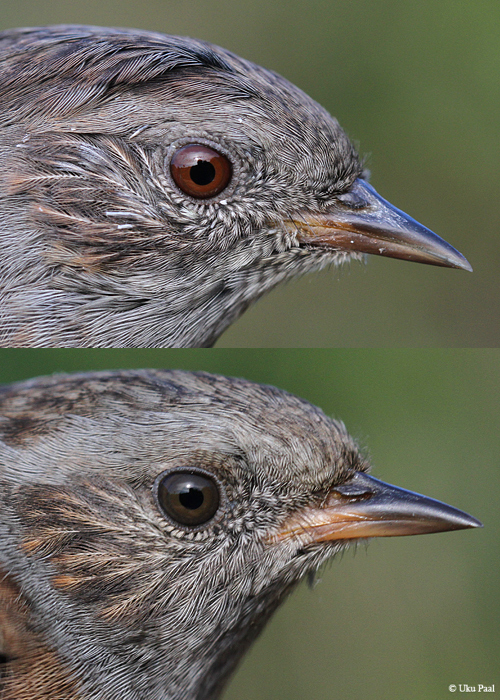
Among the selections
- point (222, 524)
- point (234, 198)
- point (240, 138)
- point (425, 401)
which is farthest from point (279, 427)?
point (425, 401)

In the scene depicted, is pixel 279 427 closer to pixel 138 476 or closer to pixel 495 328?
pixel 138 476

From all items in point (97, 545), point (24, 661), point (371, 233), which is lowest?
point (24, 661)

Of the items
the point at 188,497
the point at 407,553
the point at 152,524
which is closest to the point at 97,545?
the point at 152,524

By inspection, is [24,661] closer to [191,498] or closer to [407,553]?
[191,498]

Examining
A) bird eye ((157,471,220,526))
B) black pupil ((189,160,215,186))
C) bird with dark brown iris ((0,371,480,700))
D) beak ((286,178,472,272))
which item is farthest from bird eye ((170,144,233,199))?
bird eye ((157,471,220,526))

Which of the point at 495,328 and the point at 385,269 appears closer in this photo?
the point at 495,328
